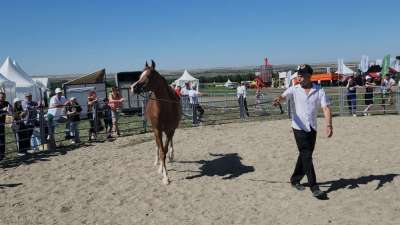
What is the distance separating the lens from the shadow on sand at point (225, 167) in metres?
8.03

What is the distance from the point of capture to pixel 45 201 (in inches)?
267

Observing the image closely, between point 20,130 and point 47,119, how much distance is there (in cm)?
107

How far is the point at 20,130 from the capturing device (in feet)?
35.9

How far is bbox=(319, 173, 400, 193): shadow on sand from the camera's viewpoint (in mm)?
6715

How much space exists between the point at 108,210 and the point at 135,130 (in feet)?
28.4

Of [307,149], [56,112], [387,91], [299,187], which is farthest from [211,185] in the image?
[387,91]

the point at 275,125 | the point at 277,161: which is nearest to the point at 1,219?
the point at 277,161

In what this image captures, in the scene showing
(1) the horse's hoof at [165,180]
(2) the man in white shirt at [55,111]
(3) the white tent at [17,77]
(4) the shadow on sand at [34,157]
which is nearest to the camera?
(1) the horse's hoof at [165,180]

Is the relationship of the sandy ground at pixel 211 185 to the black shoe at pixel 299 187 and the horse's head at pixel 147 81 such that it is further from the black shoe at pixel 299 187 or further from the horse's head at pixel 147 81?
the horse's head at pixel 147 81

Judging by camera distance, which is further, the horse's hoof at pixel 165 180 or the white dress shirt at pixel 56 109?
the white dress shirt at pixel 56 109

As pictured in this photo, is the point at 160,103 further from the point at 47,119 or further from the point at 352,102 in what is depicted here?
the point at 352,102

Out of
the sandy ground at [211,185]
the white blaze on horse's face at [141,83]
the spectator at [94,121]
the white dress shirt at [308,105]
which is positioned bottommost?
the sandy ground at [211,185]

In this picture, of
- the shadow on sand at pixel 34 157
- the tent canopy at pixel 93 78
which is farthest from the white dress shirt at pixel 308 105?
the tent canopy at pixel 93 78

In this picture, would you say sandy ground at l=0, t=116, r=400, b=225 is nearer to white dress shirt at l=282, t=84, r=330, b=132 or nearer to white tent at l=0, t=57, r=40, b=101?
white dress shirt at l=282, t=84, r=330, b=132
